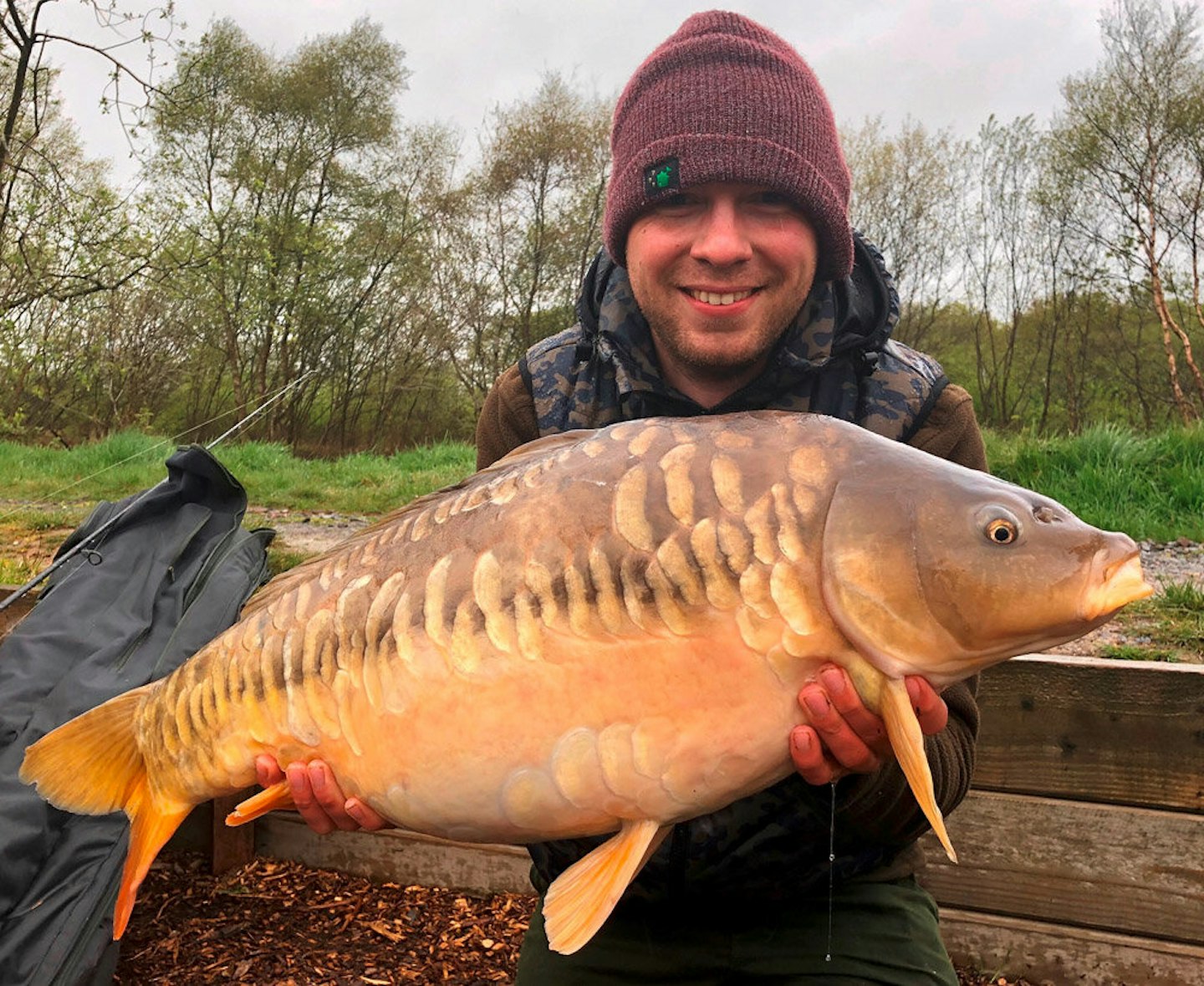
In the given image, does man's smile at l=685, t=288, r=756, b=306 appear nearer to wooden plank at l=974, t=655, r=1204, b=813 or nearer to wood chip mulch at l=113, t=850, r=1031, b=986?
wooden plank at l=974, t=655, r=1204, b=813

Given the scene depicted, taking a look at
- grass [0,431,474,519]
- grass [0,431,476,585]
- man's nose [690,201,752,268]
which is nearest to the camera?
man's nose [690,201,752,268]

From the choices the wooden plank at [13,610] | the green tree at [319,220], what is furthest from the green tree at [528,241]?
the wooden plank at [13,610]

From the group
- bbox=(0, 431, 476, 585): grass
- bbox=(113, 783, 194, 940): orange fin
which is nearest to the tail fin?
bbox=(113, 783, 194, 940): orange fin

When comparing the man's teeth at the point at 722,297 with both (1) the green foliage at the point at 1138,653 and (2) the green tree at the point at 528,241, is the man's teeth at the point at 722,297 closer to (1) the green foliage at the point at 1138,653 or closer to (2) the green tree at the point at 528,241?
(1) the green foliage at the point at 1138,653

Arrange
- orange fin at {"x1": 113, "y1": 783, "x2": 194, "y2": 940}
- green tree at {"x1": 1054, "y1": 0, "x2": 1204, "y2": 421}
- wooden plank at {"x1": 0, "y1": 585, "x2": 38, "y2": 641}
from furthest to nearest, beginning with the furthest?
green tree at {"x1": 1054, "y1": 0, "x2": 1204, "y2": 421}, wooden plank at {"x1": 0, "y1": 585, "x2": 38, "y2": 641}, orange fin at {"x1": 113, "y1": 783, "x2": 194, "y2": 940}

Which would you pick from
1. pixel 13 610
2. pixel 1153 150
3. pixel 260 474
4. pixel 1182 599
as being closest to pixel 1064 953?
pixel 1182 599

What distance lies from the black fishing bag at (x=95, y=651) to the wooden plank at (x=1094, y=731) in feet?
4.75

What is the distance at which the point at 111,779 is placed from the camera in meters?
1.24

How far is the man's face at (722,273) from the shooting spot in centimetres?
139

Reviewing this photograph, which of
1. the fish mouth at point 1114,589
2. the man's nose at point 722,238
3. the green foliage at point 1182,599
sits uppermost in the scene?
the man's nose at point 722,238

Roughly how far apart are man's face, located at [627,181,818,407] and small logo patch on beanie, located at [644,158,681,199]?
0.02m

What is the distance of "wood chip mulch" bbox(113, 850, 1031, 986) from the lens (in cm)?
186

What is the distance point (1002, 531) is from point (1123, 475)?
3.13 metres

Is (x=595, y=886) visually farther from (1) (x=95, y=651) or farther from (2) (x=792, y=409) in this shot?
(1) (x=95, y=651)
